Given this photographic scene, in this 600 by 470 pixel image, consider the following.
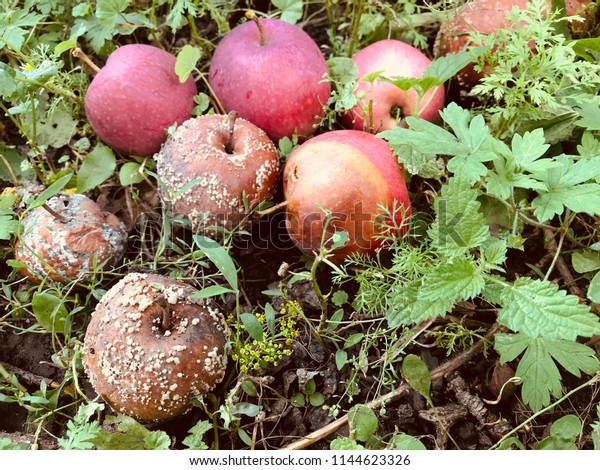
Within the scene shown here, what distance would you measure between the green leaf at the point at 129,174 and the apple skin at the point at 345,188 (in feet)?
2.06

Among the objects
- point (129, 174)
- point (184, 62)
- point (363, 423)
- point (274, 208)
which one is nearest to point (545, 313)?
point (363, 423)

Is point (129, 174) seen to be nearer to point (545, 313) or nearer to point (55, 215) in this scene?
point (55, 215)

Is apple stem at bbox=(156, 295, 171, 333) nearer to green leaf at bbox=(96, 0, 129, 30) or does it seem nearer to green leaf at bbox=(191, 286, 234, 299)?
green leaf at bbox=(191, 286, 234, 299)

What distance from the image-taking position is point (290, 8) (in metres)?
2.35

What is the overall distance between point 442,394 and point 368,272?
1.54 feet

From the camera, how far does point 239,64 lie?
2035mm

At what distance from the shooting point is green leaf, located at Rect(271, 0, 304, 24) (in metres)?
2.33

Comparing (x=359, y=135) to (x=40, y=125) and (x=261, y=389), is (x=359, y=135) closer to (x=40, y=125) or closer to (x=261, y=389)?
(x=261, y=389)

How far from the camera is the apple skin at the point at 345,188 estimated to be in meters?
1.80

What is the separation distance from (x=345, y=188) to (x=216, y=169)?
43 cm

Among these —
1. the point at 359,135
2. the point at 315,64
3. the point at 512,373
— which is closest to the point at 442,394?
the point at 512,373

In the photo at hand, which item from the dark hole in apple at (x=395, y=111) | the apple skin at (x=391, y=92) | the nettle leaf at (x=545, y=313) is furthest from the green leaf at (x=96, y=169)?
the nettle leaf at (x=545, y=313)

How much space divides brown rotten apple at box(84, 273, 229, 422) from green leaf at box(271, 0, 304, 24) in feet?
4.05
